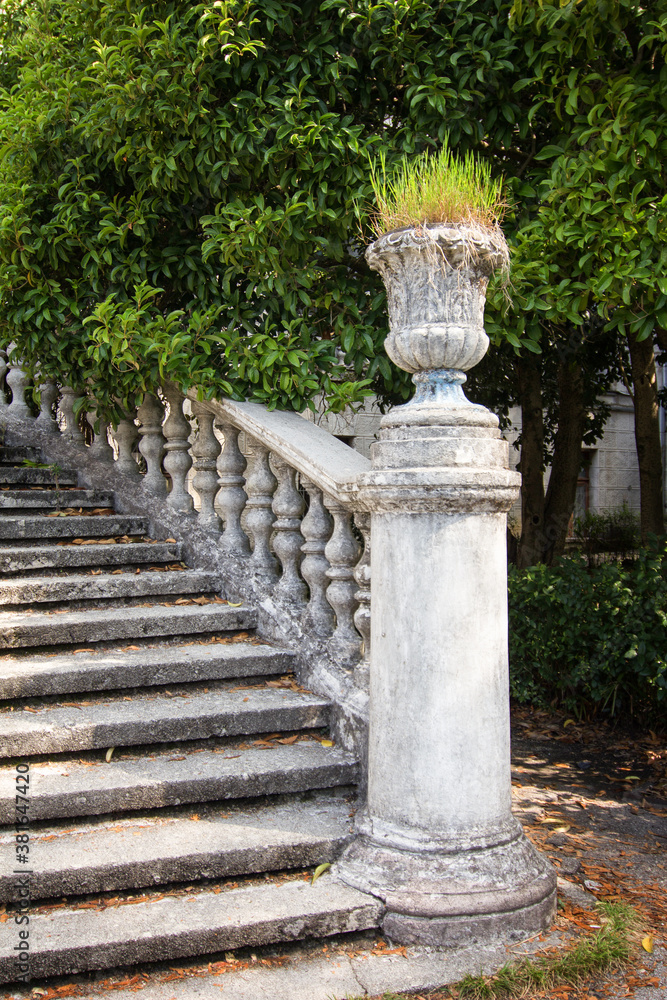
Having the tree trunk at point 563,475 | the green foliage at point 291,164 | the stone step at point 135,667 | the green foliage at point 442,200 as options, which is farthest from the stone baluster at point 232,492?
the tree trunk at point 563,475

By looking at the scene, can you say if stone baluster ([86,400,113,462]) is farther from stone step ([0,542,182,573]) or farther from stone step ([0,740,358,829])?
stone step ([0,740,358,829])

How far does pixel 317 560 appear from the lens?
12.9ft

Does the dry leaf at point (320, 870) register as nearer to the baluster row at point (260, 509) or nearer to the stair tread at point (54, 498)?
the baluster row at point (260, 509)

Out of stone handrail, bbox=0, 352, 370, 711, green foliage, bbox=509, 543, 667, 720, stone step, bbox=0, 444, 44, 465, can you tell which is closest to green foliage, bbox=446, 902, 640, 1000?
stone handrail, bbox=0, 352, 370, 711

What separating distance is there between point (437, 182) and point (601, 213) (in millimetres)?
1245

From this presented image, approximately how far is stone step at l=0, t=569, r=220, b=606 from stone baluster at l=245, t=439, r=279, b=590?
33cm

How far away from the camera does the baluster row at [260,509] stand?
12.3 ft

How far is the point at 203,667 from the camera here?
383 centimetres

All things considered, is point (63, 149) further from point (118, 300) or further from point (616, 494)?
point (616, 494)

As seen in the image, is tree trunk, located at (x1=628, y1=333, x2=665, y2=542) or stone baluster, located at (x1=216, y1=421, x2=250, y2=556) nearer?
stone baluster, located at (x1=216, y1=421, x2=250, y2=556)

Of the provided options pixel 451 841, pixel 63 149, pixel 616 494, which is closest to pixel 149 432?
pixel 63 149

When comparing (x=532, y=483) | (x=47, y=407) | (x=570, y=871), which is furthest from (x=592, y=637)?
(x=47, y=407)

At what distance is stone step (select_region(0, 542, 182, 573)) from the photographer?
4.44 m

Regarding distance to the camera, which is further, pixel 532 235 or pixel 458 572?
pixel 532 235
